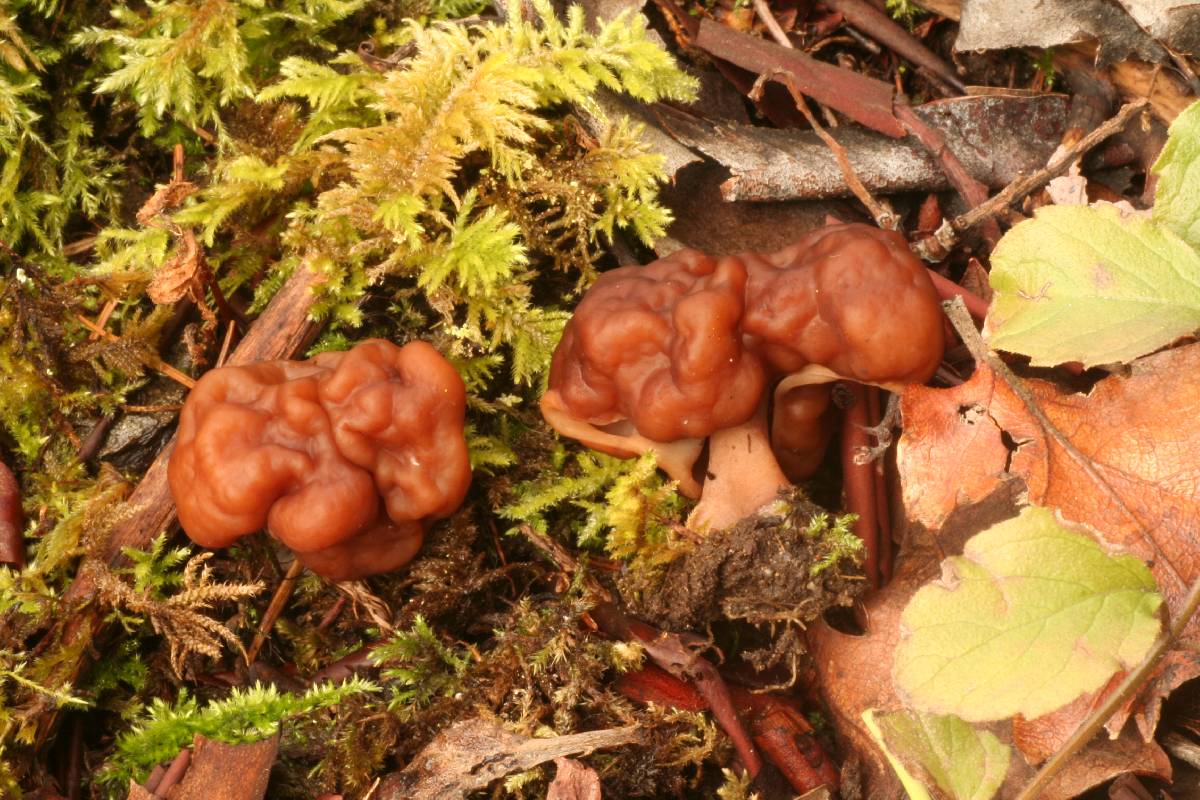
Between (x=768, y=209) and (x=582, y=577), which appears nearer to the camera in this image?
(x=582, y=577)

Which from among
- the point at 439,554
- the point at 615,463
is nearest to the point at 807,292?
the point at 615,463

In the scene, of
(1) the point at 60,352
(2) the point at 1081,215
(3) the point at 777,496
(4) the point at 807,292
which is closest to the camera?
(2) the point at 1081,215

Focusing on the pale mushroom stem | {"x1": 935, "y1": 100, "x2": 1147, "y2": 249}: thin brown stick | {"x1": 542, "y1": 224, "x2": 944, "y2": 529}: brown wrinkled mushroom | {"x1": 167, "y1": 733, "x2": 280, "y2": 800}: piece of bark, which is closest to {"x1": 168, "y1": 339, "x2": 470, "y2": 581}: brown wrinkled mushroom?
{"x1": 542, "y1": 224, "x2": 944, "y2": 529}: brown wrinkled mushroom

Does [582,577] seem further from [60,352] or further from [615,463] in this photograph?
[60,352]

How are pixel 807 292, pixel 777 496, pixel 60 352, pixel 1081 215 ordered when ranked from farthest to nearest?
pixel 60 352
pixel 777 496
pixel 807 292
pixel 1081 215

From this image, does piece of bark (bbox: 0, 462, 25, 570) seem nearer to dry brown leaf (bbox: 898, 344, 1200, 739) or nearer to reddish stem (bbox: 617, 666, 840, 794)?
reddish stem (bbox: 617, 666, 840, 794)

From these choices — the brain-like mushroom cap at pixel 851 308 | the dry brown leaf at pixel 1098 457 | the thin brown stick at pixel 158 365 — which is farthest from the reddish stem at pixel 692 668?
the thin brown stick at pixel 158 365

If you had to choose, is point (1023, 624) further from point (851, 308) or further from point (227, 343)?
point (227, 343)
